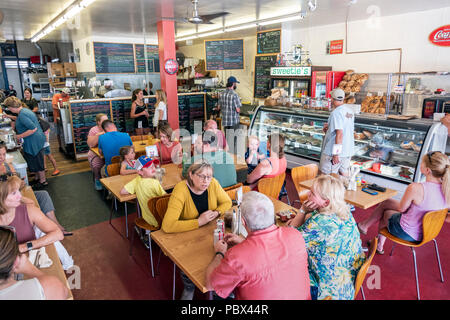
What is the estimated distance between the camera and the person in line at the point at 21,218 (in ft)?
8.16

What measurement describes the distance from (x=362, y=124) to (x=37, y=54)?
16190 mm

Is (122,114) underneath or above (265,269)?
above

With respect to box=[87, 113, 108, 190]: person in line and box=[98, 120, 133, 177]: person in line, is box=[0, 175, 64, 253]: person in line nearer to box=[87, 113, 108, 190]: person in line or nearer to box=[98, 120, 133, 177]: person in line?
box=[98, 120, 133, 177]: person in line

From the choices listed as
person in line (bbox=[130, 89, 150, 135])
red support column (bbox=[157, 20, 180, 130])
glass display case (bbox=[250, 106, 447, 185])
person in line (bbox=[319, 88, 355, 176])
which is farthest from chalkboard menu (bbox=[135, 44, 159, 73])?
person in line (bbox=[319, 88, 355, 176])

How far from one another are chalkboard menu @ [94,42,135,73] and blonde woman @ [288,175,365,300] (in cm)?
976

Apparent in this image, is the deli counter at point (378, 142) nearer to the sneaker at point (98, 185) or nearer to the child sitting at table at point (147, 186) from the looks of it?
the child sitting at table at point (147, 186)

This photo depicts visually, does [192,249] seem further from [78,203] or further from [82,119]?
[82,119]

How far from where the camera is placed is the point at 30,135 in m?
5.89

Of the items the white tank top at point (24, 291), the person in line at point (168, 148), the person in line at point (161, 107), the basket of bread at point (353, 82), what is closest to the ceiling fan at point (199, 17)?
the person in line at point (168, 148)

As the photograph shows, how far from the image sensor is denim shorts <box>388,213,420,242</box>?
3.12 m

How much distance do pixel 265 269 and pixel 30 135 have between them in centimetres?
576

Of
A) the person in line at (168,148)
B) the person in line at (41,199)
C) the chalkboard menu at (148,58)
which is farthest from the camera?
the chalkboard menu at (148,58)

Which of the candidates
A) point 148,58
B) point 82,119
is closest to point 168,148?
point 82,119

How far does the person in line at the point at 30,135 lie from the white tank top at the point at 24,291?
189 inches
